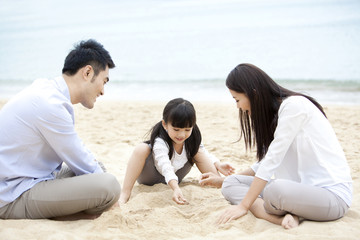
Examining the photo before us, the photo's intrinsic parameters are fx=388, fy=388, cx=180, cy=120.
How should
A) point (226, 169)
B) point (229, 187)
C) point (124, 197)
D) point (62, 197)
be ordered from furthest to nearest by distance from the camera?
point (226, 169) < point (124, 197) < point (229, 187) < point (62, 197)

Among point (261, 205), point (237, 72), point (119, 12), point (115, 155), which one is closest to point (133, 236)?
point (261, 205)

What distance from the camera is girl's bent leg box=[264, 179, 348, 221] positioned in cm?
243

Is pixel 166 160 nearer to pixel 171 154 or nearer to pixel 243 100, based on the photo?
pixel 171 154

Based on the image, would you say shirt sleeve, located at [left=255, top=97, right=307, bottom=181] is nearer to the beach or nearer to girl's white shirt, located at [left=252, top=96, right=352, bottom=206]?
girl's white shirt, located at [left=252, top=96, right=352, bottom=206]

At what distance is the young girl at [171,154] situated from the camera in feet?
10.6

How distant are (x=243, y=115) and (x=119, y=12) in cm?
5343

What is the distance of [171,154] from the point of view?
137 inches

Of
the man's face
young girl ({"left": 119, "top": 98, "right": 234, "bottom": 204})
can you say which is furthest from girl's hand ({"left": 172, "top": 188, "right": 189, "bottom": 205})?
the man's face

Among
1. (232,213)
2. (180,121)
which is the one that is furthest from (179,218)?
(180,121)

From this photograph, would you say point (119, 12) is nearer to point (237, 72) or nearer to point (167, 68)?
point (167, 68)

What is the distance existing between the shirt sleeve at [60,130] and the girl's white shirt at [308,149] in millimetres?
1234

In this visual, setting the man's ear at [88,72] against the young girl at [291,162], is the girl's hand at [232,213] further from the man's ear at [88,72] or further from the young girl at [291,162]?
the man's ear at [88,72]

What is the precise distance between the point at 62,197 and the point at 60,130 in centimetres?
45

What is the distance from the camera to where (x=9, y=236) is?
2.27m
